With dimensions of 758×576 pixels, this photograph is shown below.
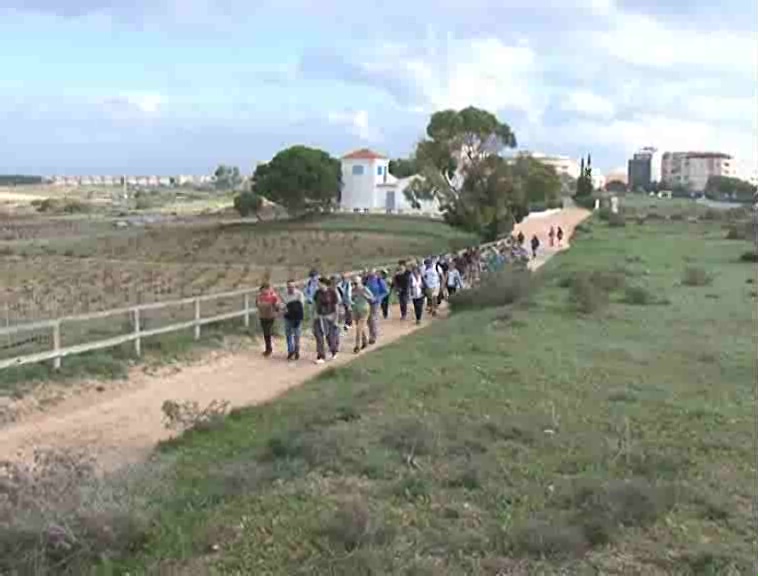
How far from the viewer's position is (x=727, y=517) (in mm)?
7664

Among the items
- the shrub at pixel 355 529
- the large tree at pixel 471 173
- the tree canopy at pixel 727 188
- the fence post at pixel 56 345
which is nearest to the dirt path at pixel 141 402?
the fence post at pixel 56 345

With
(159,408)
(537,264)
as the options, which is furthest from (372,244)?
(159,408)

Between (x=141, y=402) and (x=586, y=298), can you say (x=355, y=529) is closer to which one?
(x=141, y=402)

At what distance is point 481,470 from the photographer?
28.1ft

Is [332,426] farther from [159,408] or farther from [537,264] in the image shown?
[537,264]

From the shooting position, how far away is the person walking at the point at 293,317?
53.4 feet

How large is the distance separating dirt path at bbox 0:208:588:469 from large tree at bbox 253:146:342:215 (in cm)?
6575

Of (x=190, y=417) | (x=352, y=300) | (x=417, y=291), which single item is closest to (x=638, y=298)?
(x=417, y=291)

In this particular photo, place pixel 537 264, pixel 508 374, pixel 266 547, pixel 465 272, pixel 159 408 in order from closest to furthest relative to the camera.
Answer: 1. pixel 266 547
2. pixel 159 408
3. pixel 508 374
4. pixel 465 272
5. pixel 537 264

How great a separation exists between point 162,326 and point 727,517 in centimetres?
1147

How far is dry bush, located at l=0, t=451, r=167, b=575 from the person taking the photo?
21.3ft

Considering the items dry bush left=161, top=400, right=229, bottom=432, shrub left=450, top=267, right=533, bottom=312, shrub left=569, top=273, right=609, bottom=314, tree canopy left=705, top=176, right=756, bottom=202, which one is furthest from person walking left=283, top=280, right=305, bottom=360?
tree canopy left=705, top=176, right=756, bottom=202

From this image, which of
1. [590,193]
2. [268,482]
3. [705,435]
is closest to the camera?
[268,482]

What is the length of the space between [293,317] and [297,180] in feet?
224
